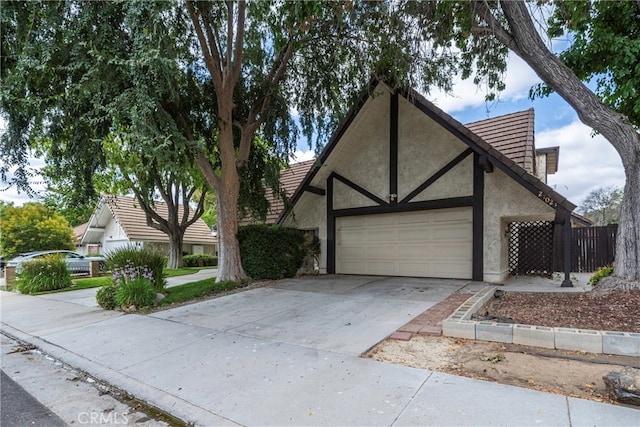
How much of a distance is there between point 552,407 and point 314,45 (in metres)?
9.38

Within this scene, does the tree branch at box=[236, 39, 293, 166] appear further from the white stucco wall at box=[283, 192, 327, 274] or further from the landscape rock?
the landscape rock

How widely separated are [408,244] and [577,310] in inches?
219

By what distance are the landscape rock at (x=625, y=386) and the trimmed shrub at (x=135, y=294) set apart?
7.91m

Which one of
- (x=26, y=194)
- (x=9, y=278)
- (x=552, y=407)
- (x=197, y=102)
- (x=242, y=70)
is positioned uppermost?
(x=242, y=70)

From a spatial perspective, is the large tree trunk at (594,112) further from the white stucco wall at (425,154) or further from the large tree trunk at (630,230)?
the white stucco wall at (425,154)

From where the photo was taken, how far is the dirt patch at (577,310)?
4.59 meters

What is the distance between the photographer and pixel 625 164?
5.86 metres

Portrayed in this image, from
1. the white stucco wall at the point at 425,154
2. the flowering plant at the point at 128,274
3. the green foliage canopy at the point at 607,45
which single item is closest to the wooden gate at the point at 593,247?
the green foliage canopy at the point at 607,45

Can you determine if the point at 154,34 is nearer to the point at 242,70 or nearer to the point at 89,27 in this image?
the point at 89,27

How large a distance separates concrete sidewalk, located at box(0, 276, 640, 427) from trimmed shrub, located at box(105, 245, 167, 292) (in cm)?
127

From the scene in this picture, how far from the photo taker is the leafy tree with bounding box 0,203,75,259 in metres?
20.7

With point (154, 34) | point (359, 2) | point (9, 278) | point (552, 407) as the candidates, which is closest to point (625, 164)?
point (552, 407)

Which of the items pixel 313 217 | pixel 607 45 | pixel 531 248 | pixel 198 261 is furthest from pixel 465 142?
pixel 198 261

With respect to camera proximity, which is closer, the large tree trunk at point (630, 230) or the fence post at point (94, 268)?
the large tree trunk at point (630, 230)
